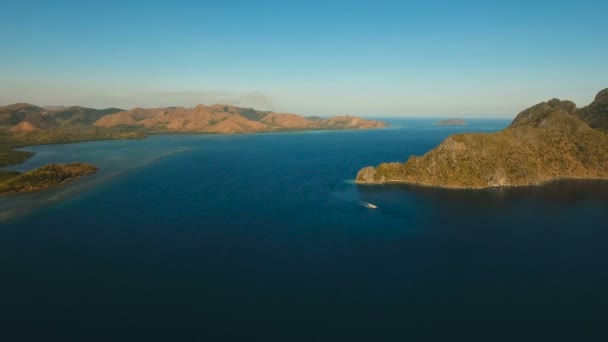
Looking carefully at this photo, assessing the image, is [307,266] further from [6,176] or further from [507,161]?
[6,176]

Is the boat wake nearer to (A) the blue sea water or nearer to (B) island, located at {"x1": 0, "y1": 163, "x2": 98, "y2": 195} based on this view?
(A) the blue sea water

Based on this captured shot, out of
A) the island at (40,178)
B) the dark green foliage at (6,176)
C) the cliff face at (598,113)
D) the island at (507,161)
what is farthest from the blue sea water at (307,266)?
the cliff face at (598,113)

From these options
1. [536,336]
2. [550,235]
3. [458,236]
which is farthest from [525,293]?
[550,235]

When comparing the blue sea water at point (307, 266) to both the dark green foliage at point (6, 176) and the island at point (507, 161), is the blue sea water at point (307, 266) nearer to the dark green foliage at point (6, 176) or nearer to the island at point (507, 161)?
the island at point (507, 161)

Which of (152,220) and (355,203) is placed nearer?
(152,220)

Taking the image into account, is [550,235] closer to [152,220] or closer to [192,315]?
[192,315]
